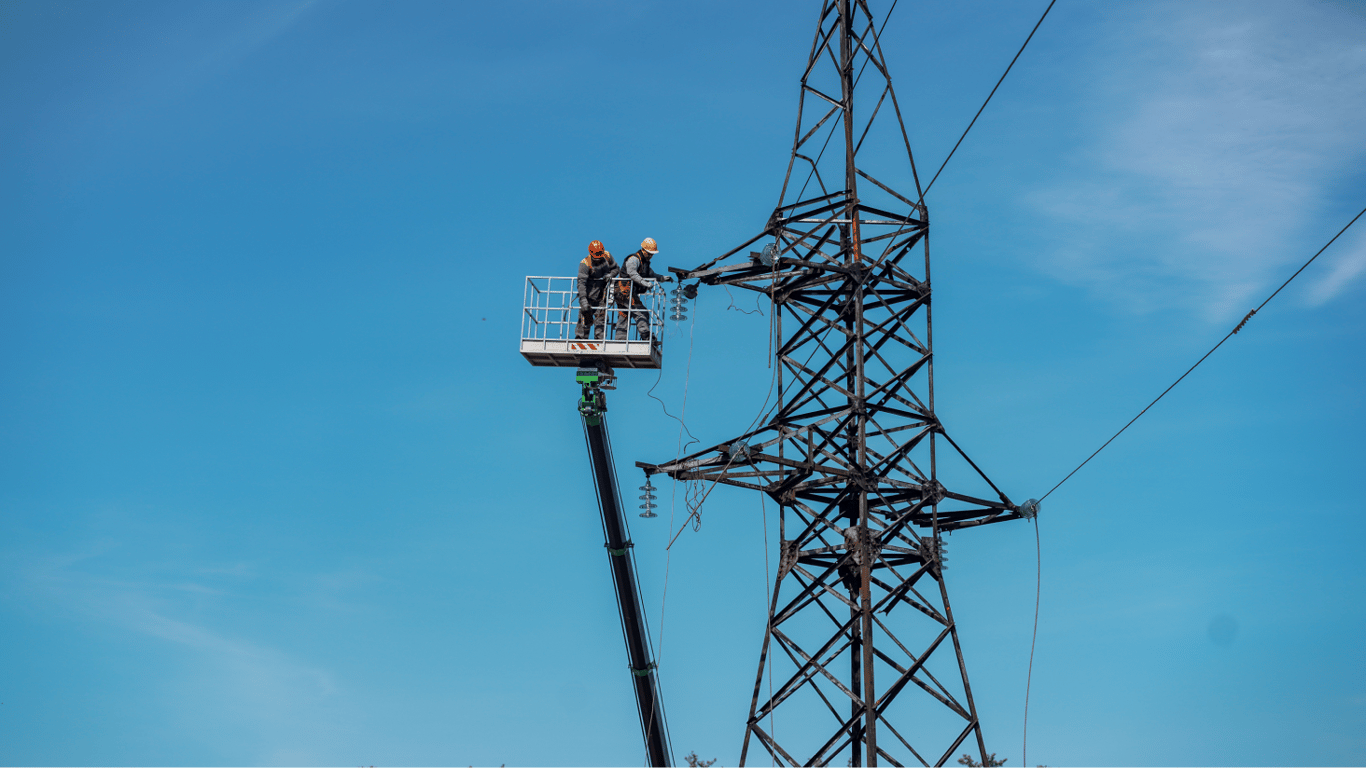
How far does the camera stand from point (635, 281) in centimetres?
2828

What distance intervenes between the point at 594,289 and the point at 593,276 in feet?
0.96

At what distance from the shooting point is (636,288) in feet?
93.4

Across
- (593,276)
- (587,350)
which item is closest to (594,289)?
(593,276)

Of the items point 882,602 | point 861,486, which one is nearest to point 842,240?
point 861,486

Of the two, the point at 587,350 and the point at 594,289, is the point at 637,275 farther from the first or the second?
the point at 587,350

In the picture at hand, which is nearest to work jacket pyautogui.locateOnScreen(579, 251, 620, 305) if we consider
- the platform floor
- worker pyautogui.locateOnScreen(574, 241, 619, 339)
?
worker pyautogui.locateOnScreen(574, 241, 619, 339)

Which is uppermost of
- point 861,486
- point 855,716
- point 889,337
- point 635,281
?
point 635,281

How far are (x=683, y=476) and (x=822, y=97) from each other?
A: 884 centimetres

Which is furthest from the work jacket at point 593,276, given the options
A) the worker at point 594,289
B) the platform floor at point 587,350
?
the platform floor at point 587,350

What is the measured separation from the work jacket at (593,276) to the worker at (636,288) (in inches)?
11.5

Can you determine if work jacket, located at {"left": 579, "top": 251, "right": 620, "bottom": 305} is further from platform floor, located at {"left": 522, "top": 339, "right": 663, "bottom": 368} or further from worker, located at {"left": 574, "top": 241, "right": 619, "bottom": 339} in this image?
platform floor, located at {"left": 522, "top": 339, "right": 663, "bottom": 368}

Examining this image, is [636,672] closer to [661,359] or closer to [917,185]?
[661,359]

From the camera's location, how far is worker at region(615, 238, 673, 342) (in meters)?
28.1

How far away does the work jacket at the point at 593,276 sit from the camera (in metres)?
28.4
